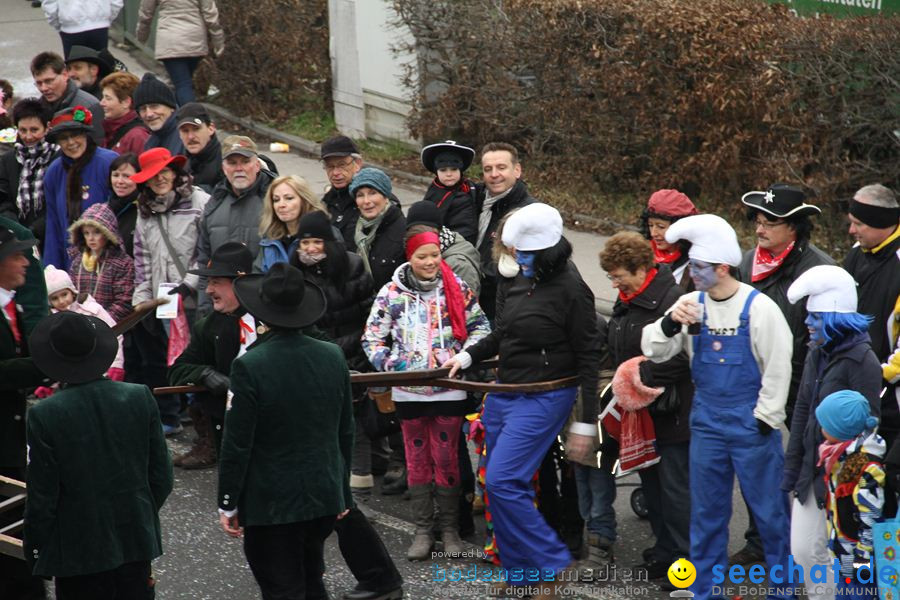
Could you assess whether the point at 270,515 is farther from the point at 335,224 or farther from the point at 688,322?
the point at 335,224

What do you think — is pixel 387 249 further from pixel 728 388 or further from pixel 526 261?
pixel 728 388

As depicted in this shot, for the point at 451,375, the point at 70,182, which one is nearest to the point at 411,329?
the point at 451,375

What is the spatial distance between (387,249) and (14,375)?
2421mm

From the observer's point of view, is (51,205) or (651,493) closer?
(651,493)

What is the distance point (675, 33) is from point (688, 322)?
19.7 ft

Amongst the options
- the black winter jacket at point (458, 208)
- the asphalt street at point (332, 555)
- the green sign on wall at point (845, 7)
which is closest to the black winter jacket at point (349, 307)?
the black winter jacket at point (458, 208)

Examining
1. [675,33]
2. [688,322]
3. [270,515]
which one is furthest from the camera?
[675,33]

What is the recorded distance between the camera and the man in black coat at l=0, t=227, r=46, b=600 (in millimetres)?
6141

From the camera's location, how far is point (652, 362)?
20.5ft

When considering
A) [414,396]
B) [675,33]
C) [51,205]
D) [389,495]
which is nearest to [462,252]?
[414,396]

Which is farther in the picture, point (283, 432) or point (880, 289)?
point (880, 289)

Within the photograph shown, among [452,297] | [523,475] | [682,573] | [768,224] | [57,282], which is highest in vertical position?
[768,224]

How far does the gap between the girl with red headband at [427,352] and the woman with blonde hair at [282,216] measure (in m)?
0.91

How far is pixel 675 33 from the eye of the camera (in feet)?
37.1
